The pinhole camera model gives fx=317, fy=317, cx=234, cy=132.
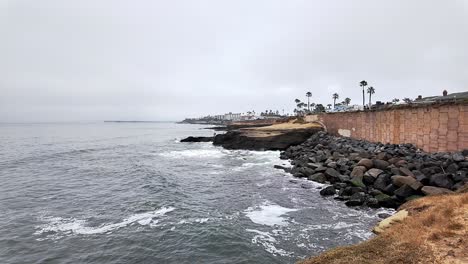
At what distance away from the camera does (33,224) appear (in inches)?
573

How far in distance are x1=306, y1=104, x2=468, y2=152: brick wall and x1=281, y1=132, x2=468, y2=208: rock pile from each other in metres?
0.97

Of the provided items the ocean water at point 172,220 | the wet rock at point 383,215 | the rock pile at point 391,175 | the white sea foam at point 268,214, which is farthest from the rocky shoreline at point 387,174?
the white sea foam at point 268,214

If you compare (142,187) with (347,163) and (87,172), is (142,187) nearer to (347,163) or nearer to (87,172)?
(87,172)

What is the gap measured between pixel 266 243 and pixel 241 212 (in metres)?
4.20

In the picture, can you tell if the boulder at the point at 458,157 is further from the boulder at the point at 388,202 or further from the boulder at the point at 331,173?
the boulder at the point at 331,173

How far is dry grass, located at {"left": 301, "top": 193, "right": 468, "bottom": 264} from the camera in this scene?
23.9 feet

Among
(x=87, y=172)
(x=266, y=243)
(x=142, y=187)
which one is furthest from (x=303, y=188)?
(x=87, y=172)

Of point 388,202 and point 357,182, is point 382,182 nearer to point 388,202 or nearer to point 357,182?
point 357,182

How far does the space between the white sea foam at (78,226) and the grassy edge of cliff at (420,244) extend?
9.40 metres

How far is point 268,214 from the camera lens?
15547mm

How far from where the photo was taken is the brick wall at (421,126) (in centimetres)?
2113

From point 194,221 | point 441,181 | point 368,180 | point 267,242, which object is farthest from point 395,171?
point 194,221

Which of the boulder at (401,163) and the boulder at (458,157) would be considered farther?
the boulder at (401,163)

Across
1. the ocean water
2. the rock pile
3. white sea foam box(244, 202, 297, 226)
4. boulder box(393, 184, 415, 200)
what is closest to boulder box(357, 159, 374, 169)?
the rock pile
